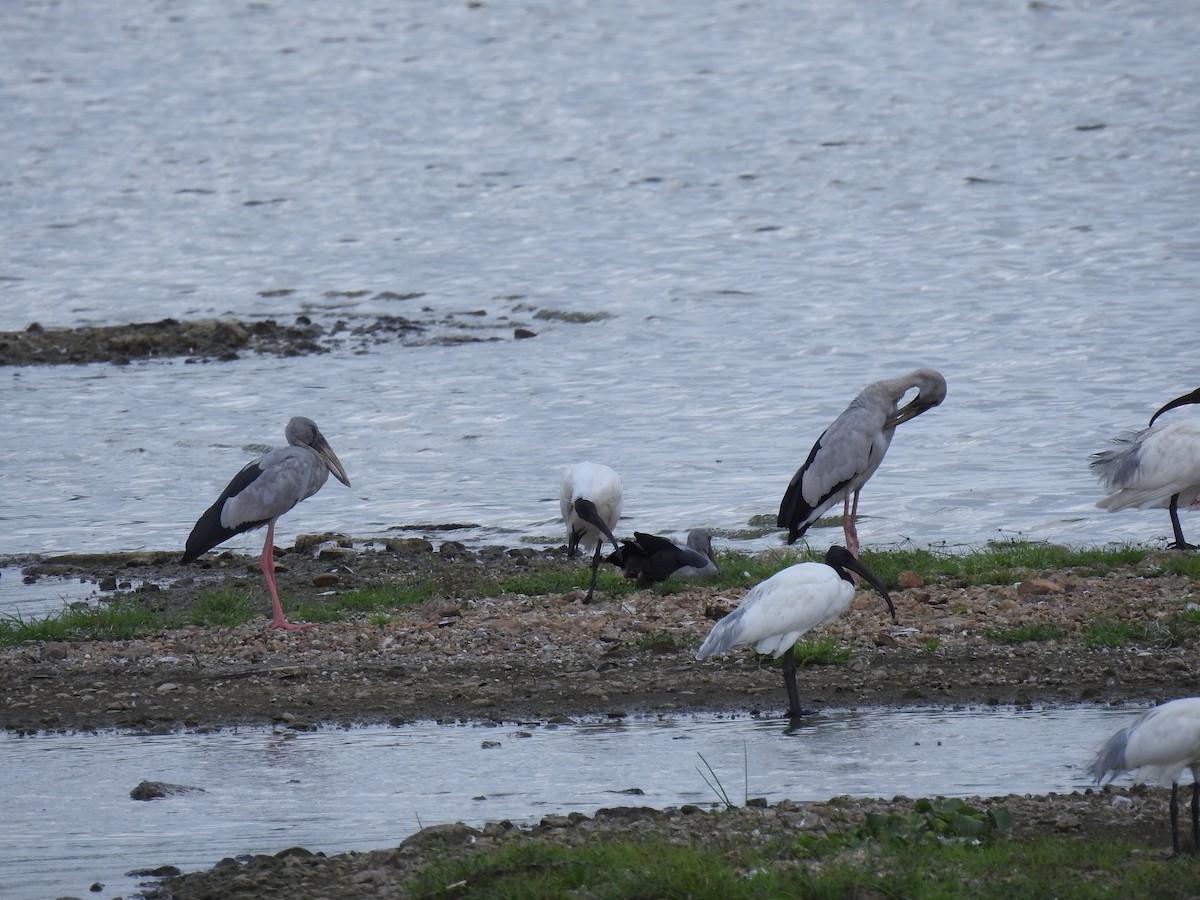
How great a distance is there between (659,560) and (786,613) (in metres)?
2.63

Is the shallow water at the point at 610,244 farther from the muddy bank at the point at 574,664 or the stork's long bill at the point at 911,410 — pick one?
the muddy bank at the point at 574,664

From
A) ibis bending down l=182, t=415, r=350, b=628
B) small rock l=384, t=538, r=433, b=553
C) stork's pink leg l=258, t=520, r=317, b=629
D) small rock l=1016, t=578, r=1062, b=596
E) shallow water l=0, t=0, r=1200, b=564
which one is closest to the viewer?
small rock l=1016, t=578, r=1062, b=596

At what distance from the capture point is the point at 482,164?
35.9m

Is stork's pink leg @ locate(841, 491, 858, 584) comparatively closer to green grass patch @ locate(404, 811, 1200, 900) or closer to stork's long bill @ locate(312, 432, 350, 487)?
stork's long bill @ locate(312, 432, 350, 487)

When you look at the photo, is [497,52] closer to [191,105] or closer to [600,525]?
[191,105]

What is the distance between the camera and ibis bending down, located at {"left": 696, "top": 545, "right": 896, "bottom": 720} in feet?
28.7

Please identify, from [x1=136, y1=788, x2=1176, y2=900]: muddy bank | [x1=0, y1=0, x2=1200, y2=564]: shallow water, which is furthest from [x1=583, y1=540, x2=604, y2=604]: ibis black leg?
A: [x1=136, y1=788, x2=1176, y2=900]: muddy bank

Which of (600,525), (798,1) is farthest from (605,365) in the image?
(798,1)

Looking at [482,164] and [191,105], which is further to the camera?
[191,105]

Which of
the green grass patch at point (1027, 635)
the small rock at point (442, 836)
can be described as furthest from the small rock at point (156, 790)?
A: the green grass patch at point (1027, 635)

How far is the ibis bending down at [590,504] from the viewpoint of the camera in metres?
11.8

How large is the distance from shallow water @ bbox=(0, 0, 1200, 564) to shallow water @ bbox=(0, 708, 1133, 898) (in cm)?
449

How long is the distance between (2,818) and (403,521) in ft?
23.8

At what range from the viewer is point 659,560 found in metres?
11.3
